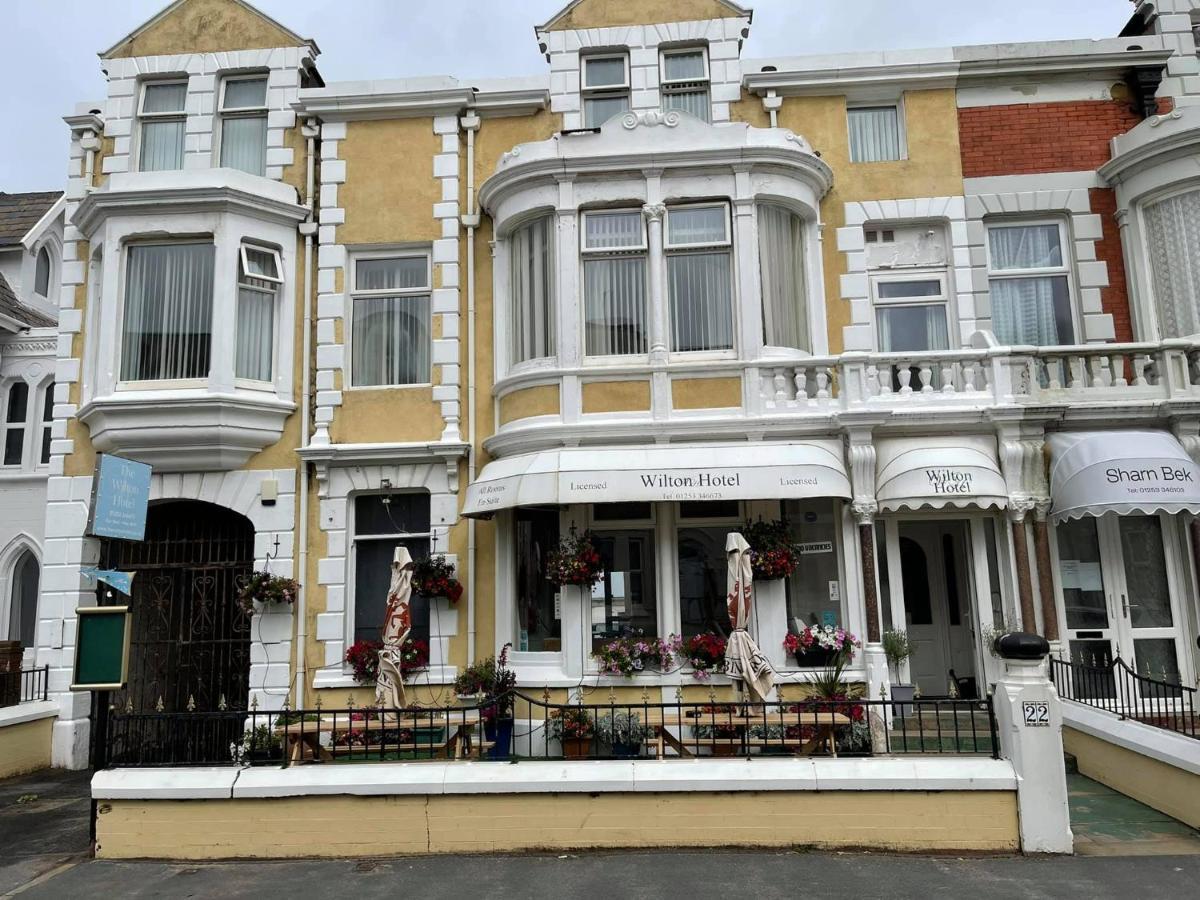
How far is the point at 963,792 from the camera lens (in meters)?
7.31

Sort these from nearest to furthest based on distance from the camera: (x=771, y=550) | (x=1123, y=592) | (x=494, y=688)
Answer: (x=771, y=550) → (x=494, y=688) → (x=1123, y=592)

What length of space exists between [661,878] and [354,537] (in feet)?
23.7

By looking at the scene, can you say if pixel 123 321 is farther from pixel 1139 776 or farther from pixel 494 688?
pixel 1139 776

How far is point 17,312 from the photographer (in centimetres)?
1786

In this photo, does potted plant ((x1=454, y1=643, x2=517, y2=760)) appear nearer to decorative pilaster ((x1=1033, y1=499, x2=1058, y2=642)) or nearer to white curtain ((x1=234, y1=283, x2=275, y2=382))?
white curtain ((x1=234, y1=283, x2=275, y2=382))

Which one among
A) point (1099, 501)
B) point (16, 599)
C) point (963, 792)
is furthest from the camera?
point (16, 599)

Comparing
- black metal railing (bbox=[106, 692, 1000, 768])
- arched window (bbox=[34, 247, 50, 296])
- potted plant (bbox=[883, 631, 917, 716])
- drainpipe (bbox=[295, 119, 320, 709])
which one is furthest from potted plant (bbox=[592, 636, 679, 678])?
arched window (bbox=[34, 247, 50, 296])

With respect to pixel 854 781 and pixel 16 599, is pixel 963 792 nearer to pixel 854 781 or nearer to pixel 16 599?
pixel 854 781

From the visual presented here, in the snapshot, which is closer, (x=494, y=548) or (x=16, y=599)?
(x=494, y=548)

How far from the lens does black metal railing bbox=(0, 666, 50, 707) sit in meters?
12.1

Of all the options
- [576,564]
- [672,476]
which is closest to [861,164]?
[672,476]

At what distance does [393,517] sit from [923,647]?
742cm

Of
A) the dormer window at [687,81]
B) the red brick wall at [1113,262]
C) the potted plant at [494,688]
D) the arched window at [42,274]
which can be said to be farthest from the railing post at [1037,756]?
the arched window at [42,274]

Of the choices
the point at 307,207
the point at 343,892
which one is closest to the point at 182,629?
the point at 307,207
